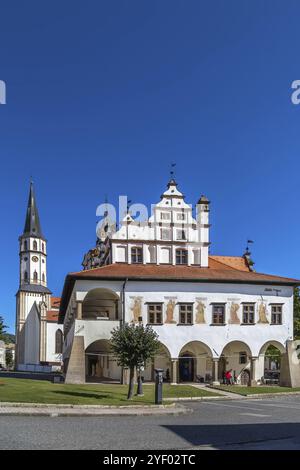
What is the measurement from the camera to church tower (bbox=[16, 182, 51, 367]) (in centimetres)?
11281

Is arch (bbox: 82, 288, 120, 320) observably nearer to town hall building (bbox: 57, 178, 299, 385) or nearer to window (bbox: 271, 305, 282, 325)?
town hall building (bbox: 57, 178, 299, 385)

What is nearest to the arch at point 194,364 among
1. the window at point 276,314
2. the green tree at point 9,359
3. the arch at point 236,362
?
the arch at point 236,362

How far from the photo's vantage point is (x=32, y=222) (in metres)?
→ 130

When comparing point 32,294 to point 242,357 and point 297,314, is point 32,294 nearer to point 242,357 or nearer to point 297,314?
point 297,314

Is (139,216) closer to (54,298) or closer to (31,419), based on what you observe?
(31,419)

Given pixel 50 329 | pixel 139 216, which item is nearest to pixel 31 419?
pixel 139 216

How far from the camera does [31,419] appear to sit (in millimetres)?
17844

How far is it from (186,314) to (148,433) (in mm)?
33189

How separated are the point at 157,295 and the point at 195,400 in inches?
600

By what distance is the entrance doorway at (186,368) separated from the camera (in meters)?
50.6


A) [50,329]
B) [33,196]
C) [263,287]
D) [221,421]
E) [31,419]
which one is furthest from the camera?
[33,196]

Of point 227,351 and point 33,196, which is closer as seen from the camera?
point 227,351

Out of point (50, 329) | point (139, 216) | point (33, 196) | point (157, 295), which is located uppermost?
point (33, 196)

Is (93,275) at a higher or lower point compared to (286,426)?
higher
